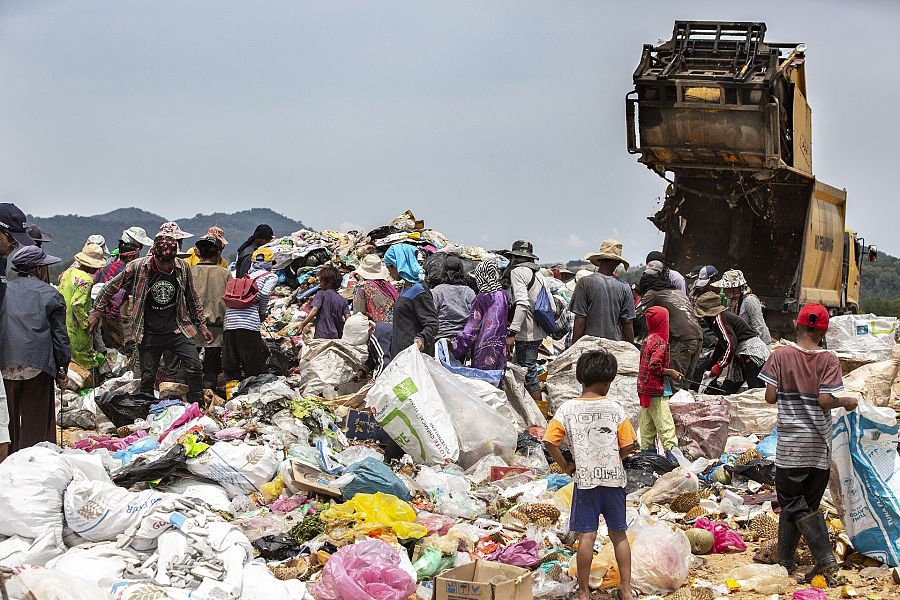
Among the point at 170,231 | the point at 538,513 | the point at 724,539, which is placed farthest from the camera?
the point at 170,231

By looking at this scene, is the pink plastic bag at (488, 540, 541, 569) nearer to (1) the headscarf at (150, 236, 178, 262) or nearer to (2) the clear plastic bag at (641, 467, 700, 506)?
(2) the clear plastic bag at (641, 467, 700, 506)

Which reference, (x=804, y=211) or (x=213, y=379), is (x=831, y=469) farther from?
(x=804, y=211)

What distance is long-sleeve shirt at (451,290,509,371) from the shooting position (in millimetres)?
7688

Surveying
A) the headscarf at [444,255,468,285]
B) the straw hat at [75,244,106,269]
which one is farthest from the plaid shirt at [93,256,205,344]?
the headscarf at [444,255,468,285]

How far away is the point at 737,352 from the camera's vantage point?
8.32 meters

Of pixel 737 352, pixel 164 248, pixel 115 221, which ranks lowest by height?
pixel 737 352

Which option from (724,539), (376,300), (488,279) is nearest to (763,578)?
(724,539)

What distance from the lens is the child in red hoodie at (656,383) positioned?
6672mm

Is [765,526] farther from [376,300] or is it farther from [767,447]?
[376,300]

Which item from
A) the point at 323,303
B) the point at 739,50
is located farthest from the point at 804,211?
the point at 323,303

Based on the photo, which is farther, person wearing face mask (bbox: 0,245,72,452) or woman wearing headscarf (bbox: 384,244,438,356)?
woman wearing headscarf (bbox: 384,244,438,356)

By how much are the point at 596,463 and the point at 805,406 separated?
1.18 m

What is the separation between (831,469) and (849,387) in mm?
3557

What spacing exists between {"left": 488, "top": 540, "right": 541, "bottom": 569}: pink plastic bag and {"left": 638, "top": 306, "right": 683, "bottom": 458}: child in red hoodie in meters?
2.15
